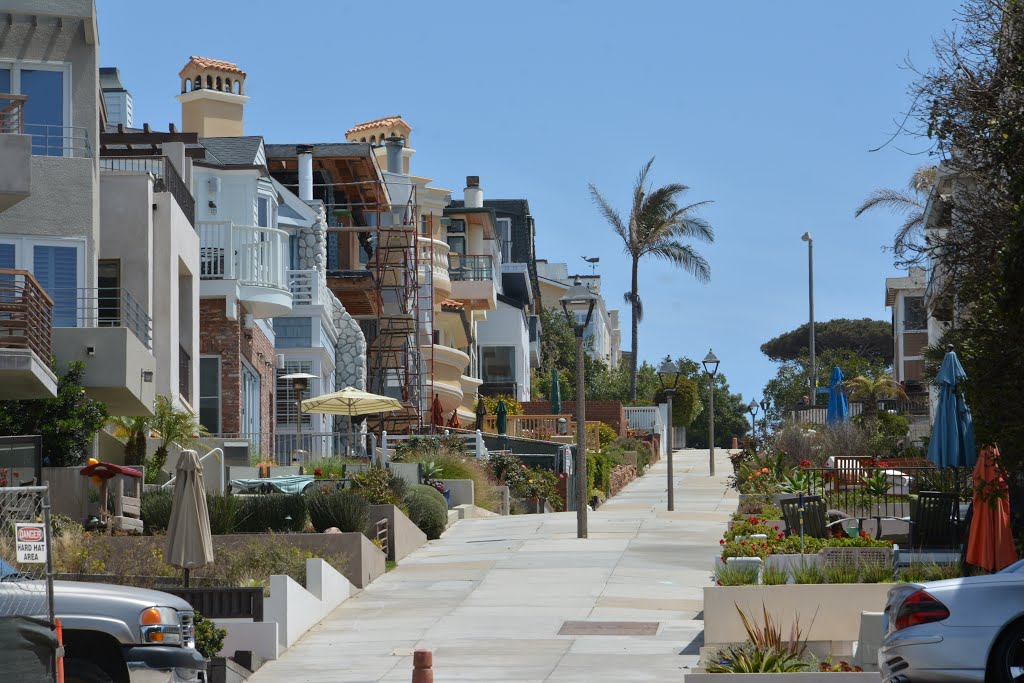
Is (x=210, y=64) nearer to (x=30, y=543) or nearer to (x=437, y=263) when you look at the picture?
(x=437, y=263)

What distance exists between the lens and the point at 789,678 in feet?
40.7

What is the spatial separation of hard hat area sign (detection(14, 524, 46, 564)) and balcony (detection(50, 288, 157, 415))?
13.2 meters

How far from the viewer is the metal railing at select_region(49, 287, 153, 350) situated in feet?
77.5

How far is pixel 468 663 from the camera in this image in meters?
15.4

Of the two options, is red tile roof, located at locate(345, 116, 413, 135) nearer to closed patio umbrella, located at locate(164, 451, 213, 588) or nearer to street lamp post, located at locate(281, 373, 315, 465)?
street lamp post, located at locate(281, 373, 315, 465)

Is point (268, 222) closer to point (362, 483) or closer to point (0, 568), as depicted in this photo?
point (362, 483)

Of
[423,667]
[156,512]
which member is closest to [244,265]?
[156,512]

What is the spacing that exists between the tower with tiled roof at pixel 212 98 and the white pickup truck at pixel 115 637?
3192cm

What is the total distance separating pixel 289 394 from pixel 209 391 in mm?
7356

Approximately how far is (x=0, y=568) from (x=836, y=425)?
27407mm

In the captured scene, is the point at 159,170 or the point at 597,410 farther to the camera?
the point at 597,410

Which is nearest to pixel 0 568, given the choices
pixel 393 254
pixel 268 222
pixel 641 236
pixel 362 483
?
pixel 362 483

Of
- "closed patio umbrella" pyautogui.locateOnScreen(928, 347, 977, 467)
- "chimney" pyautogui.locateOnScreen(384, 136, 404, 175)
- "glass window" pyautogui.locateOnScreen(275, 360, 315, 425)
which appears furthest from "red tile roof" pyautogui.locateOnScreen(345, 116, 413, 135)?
"closed patio umbrella" pyautogui.locateOnScreen(928, 347, 977, 467)

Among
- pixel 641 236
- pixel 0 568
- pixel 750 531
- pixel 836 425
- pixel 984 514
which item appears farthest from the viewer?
pixel 641 236
